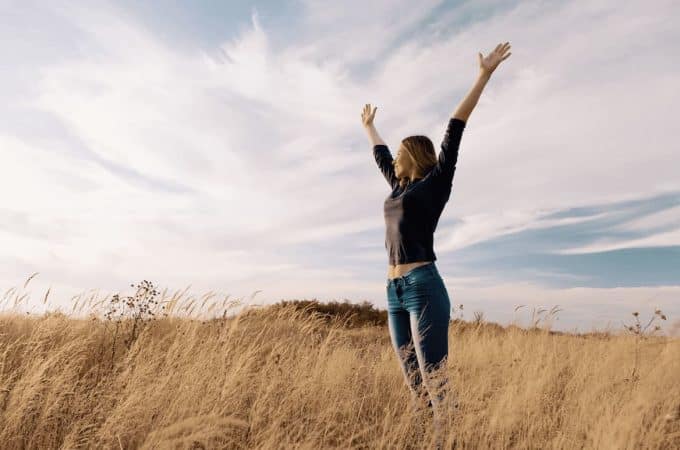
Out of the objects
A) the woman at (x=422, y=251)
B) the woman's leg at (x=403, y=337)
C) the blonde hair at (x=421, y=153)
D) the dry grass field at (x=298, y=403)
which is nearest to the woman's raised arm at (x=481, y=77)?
the woman at (x=422, y=251)

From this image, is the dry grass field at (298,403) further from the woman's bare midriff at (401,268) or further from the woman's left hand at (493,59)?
the woman's left hand at (493,59)

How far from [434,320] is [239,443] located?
166cm

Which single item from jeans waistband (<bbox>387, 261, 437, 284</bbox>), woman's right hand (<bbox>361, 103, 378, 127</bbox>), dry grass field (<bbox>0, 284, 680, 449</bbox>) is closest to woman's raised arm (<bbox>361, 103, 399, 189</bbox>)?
woman's right hand (<bbox>361, 103, 378, 127</bbox>)

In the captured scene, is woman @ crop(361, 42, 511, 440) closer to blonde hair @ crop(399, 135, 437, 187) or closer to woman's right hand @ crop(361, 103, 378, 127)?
blonde hair @ crop(399, 135, 437, 187)

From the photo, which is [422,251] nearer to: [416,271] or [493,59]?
[416,271]

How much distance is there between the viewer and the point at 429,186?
3.42 meters

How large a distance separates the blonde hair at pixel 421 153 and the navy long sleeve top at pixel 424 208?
9 centimetres

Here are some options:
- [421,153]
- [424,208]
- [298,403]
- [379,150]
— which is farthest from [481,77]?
[298,403]

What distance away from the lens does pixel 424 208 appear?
343 centimetres

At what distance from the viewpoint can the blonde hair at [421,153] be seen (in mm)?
3592

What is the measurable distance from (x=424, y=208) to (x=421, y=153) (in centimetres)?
44

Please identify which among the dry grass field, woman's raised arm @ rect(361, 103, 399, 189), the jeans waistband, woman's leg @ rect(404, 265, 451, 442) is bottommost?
the dry grass field

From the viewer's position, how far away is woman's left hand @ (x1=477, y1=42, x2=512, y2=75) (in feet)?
11.5

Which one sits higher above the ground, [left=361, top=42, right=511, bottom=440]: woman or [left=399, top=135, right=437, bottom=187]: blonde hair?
[left=399, top=135, right=437, bottom=187]: blonde hair
